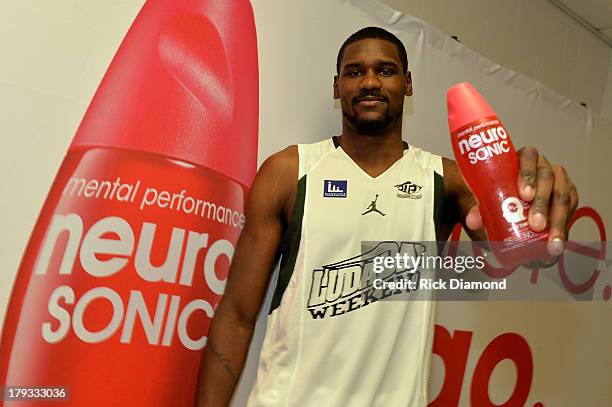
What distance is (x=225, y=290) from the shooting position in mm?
1253

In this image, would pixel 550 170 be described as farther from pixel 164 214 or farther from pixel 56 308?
pixel 56 308

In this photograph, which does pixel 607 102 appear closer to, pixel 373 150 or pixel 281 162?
pixel 373 150

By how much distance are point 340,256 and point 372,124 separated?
264 millimetres

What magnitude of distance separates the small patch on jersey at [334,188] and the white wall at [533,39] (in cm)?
81

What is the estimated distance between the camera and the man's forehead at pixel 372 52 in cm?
130

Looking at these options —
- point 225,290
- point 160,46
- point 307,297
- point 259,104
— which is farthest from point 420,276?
point 160,46

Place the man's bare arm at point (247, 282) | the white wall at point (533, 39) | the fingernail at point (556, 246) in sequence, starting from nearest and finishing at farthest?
the fingernail at point (556, 246), the man's bare arm at point (247, 282), the white wall at point (533, 39)

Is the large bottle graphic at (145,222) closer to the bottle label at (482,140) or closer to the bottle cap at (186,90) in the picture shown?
the bottle cap at (186,90)

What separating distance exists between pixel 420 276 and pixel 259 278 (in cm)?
31

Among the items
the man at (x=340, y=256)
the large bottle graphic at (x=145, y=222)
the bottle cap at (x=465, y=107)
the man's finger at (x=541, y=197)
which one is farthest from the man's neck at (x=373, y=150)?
the man's finger at (x=541, y=197)

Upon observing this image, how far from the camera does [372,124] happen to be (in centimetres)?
128

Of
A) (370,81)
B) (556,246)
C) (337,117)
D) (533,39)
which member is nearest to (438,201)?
(370,81)

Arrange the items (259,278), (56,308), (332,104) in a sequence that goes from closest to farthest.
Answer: (56,308) < (259,278) < (332,104)

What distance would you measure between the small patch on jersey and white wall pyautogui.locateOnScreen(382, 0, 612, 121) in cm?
81
